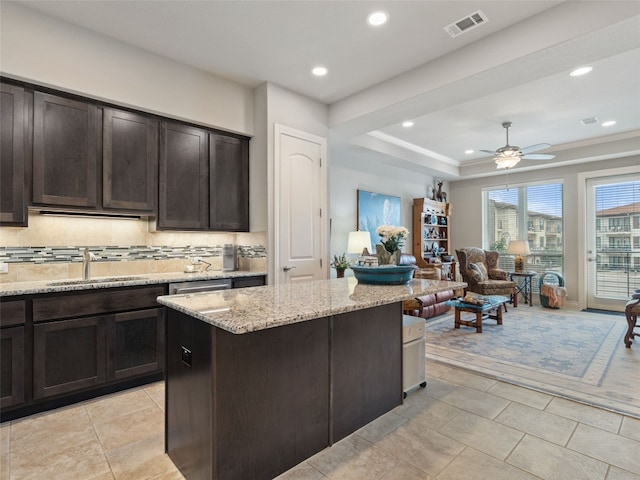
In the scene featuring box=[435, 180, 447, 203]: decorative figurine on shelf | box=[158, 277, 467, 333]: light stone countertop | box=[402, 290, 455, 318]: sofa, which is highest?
box=[435, 180, 447, 203]: decorative figurine on shelf

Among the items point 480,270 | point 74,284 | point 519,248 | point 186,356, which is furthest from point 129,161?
point 519,248

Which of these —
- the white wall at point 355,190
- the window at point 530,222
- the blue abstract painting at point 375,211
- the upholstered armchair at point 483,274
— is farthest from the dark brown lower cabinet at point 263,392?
the window at point 530,222

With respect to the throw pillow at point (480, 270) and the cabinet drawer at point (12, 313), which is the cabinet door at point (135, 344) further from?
the throw pillow at point (480, 270)

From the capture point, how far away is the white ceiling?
8.20ft

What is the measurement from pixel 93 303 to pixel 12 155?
48.1 inches

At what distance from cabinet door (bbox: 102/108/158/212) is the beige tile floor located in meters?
1.66

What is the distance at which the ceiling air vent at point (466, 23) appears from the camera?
103 inches

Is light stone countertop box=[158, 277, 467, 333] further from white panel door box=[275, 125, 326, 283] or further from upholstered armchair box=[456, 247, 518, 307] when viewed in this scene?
upholstered armchair box=[456, 247, 518, 307]

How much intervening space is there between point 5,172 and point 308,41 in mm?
2539

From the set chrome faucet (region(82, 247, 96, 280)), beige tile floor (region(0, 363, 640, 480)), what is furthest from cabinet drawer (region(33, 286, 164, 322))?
beige tile floor (region(0, 363, 640, 480))

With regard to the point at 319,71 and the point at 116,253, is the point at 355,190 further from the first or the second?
the point at 116,253

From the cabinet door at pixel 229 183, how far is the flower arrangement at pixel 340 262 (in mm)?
1734

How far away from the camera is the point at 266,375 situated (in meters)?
1.69

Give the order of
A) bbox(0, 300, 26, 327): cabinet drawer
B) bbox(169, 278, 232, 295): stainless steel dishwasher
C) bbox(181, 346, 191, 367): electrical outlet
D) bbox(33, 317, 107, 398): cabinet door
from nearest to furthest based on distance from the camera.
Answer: bbox(181, 346, 191, 367): electrical outlet < bbox(0, 300, 26, 327): cabinet drawer < bbox(33, 317, 107, 398): cabinet door < bbox(169, 278, 232, 295): stainless steel dishwasher
